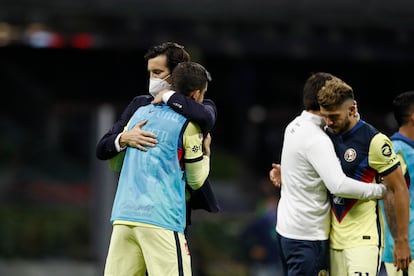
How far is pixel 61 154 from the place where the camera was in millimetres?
20938

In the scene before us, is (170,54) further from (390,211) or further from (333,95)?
(390,211)

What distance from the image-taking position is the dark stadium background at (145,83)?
1691 cm

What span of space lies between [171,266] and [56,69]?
16594 mm

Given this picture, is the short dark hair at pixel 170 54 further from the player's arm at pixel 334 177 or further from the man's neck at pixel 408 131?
the man's neck at pixel 408 131

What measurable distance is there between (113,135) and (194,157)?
2.07 feet

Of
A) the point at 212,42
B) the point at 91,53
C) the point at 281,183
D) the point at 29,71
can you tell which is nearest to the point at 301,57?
the point at 212,42

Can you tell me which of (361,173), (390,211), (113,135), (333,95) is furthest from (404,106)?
(113,135)

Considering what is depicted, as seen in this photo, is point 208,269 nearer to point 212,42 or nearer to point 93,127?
point 93,127

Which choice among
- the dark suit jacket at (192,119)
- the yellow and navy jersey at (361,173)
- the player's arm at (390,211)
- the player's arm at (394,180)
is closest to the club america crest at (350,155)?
the yellow and navy jersey at (361,173)

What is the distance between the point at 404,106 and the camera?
7.98 m

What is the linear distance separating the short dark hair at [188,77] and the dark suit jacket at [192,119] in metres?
0.08

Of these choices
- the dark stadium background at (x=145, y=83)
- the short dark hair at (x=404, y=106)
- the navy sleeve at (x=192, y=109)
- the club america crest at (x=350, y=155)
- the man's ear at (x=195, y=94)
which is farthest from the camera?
the dark stadium background at (x=145, y=83)

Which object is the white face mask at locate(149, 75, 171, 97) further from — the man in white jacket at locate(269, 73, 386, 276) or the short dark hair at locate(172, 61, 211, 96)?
the man in white jacket at locate(269, 73, 386, 276)

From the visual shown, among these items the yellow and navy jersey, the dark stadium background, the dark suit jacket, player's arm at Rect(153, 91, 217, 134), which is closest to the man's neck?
the yellow and navy jersey
